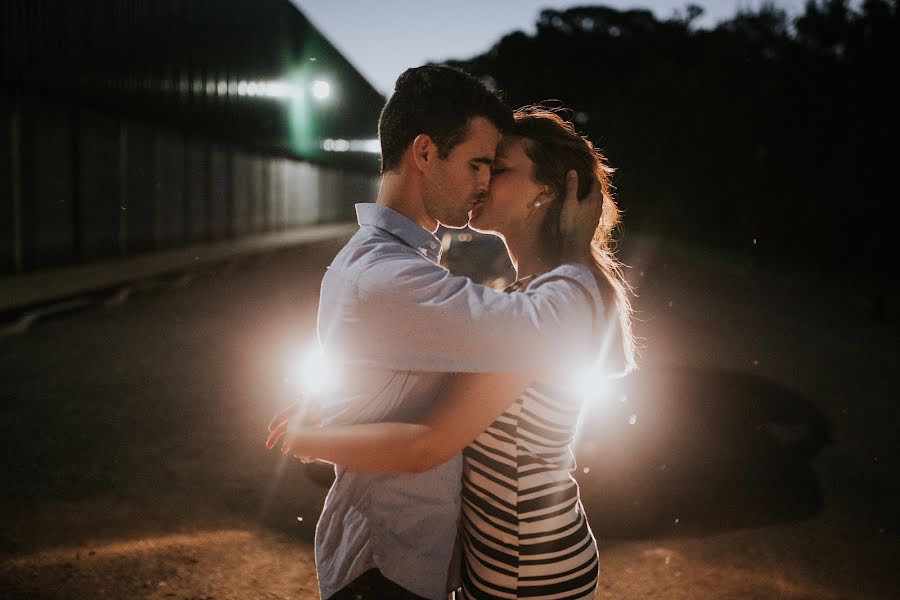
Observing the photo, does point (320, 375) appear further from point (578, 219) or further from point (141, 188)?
point (141, 188)

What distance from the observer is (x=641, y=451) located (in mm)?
6203

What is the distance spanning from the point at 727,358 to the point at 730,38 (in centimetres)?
2523

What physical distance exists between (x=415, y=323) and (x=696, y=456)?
16.8 ft

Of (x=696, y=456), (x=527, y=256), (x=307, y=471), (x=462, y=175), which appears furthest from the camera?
(x=696, y=456)

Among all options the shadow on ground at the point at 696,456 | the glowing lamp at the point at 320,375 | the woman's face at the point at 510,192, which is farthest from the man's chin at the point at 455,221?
the shadow on ground at the point at 696,456

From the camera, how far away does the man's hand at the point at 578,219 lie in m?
1.86

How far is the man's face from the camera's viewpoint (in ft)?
5.83

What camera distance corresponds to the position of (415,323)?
4.91 ft

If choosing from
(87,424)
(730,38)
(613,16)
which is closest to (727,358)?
(87,424)

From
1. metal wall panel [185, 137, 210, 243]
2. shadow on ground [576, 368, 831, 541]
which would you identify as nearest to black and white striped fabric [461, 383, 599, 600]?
shadow on ground [576, 368, 831, 541]

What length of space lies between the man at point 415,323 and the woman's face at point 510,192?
12 cm

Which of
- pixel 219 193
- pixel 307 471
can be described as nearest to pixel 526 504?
pixel 307 471

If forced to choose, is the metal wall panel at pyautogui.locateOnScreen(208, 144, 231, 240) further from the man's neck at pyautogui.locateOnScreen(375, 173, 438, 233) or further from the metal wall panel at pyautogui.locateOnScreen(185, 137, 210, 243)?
the man's neck at pyautogui.locateOnScreen(375, 173, 438, 233)

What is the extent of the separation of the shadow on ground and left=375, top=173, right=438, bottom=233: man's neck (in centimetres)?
336
